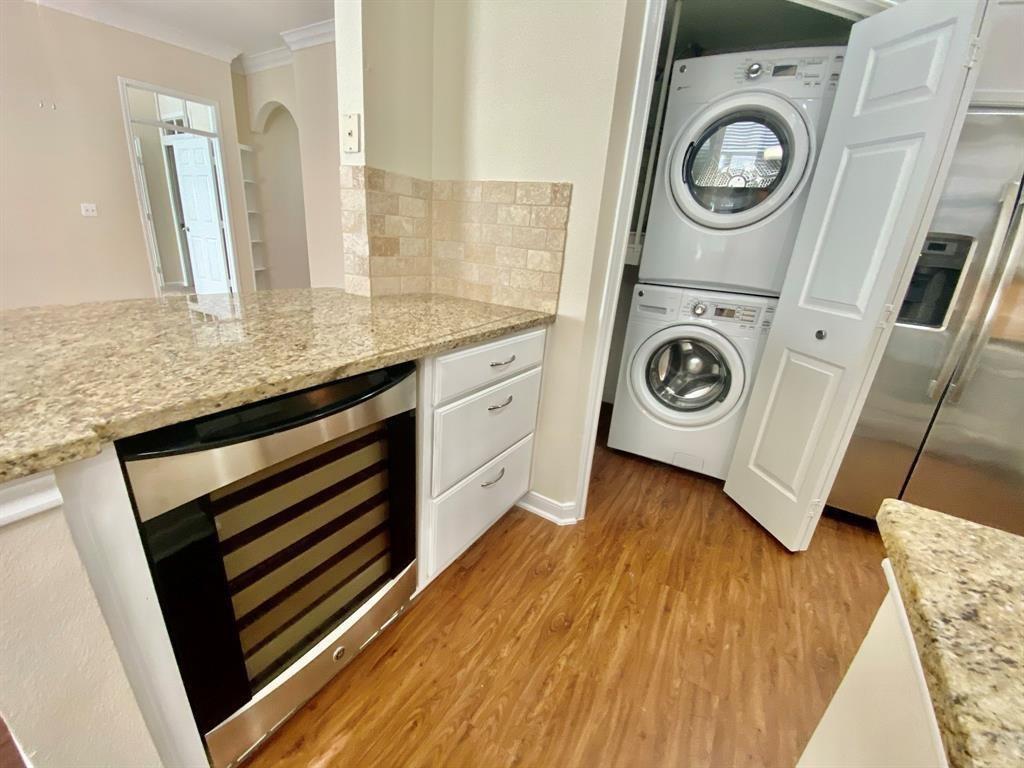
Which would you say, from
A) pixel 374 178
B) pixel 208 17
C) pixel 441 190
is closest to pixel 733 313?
pixel 441 190

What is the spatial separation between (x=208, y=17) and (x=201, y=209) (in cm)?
177

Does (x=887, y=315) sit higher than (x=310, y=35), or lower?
lower

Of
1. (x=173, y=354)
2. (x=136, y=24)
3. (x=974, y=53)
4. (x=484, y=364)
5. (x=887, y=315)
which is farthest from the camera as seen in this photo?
(x=136, y=24)

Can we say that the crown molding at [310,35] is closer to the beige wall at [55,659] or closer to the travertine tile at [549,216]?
the travertine tile at [549,216]

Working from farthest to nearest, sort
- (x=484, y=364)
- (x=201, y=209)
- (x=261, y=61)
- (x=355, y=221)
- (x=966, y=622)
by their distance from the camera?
(x=201, y=209) < (x=261, y=61) < (x=355, y=221) < (x=484, y=364) < (x=966, y=622)

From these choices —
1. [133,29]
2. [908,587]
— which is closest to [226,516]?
[908,587]

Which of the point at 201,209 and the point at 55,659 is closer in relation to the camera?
the point at 55,659

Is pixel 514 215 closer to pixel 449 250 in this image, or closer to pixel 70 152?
pixel 449 250

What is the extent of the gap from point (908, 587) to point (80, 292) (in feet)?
17.1

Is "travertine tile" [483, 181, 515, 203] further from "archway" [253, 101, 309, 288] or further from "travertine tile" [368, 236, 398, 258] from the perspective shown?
"archway" [253, 101, 309, 288]

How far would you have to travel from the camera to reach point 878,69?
4.52ft

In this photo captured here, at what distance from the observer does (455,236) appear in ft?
5.61

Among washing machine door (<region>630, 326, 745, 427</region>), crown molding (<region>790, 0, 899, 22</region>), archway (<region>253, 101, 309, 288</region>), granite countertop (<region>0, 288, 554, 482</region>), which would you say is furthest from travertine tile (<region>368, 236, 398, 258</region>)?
archway (<region>253, 101, 309, 288</region>)

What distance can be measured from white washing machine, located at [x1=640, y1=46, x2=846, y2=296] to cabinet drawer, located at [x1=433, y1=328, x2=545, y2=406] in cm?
97
